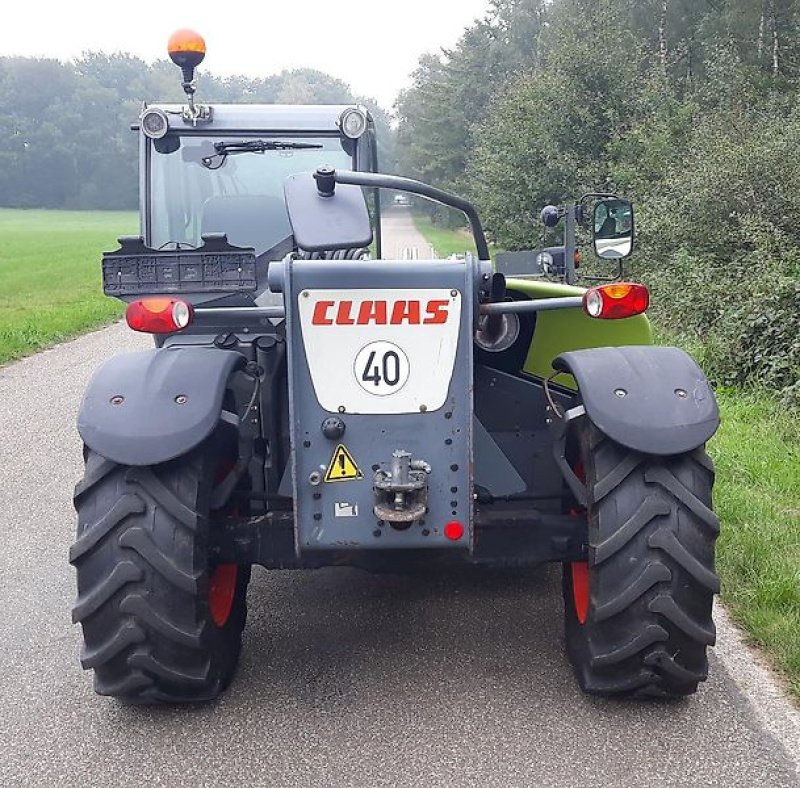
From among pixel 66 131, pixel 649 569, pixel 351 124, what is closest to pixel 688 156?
pixel 351 124

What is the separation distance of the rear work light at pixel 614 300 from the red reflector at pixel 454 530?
0.82m

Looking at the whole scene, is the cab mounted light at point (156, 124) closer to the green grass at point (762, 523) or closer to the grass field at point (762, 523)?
the grass field at point (762, 523)

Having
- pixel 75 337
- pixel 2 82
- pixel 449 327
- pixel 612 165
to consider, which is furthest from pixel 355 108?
pixel 2 82

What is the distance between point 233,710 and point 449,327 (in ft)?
5.06

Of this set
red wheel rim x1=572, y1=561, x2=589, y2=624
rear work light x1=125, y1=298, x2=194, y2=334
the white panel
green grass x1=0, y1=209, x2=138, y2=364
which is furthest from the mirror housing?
green grass x1=0, y1=209, x2=138, y2=364

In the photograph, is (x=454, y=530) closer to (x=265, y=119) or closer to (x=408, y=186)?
(x=408, y=186)

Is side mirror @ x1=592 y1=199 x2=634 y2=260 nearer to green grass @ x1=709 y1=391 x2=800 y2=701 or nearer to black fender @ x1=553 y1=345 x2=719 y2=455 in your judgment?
black fender @ x1=553 y1=345 x2=719 y2=455

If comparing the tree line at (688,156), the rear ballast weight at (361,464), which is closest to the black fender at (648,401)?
the rear ballast weight at (361,464)

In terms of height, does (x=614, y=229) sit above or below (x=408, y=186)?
below

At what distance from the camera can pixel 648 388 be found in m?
3.38

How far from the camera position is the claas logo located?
3.21 m

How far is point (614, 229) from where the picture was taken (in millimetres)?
4391

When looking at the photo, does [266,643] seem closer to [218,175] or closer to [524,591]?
[524,591]

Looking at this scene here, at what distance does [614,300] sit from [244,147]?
9.62 ft
